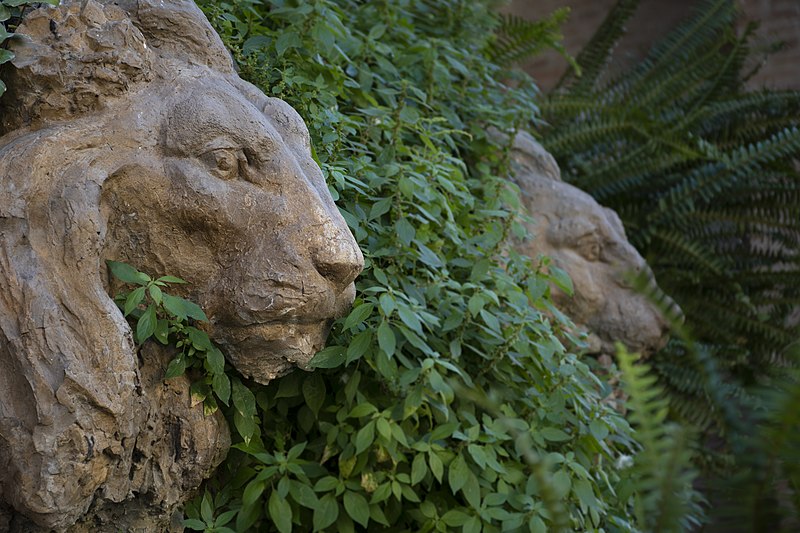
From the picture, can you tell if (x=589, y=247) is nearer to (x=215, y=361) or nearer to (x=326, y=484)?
(x=326, y=484)

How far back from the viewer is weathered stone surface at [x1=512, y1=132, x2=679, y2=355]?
3.34 m

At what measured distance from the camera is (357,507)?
2.06 metres

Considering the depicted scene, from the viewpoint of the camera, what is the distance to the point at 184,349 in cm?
182

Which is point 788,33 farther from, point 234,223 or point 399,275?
point 234,223

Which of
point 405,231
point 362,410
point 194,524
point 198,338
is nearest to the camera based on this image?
point 198,338

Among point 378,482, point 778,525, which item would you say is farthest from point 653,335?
point 778,525

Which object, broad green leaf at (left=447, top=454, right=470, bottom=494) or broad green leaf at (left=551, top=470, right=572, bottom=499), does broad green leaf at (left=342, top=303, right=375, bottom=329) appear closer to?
broad green leaf at (left=447, top=454, right=470, bottom=494)

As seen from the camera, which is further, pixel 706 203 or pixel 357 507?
pixel 706 203

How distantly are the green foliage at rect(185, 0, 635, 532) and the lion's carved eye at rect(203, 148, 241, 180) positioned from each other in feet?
1.38

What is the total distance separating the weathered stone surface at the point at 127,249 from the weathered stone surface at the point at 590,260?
158 centimetres

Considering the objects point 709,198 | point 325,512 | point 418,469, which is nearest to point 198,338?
point 325,512

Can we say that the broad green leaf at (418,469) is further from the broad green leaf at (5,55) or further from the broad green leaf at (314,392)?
the broad green leaf at (5,55)

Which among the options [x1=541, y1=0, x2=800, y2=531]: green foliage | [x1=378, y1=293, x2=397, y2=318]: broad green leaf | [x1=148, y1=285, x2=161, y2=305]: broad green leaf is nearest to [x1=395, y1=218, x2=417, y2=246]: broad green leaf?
[x1=378, y1=293, x2=397, y2=318]: broad green leaf

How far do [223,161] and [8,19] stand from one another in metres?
0.54
